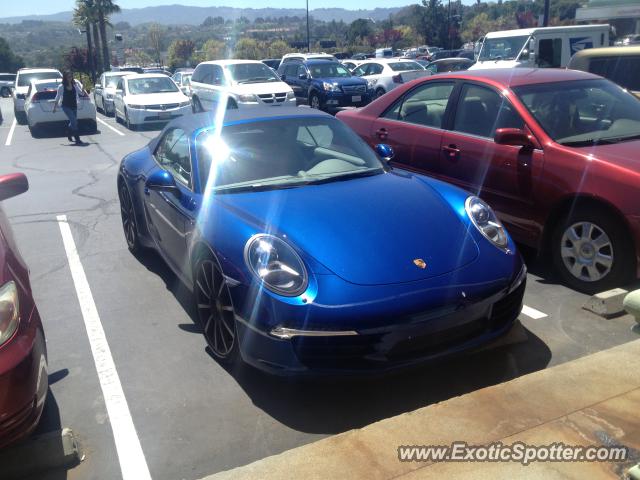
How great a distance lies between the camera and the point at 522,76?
5.56m

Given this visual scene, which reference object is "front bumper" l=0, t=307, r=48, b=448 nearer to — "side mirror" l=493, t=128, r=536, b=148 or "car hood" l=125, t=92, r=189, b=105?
"side mirror" l=493, t=128, r=536, b=148

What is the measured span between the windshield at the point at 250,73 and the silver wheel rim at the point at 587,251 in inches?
503

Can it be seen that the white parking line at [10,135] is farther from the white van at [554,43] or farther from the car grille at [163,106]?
the white van at [554,43]

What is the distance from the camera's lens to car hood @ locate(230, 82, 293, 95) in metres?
15.6

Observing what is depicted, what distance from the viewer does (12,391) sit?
2615 mm

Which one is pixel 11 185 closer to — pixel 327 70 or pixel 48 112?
pixel 48 112

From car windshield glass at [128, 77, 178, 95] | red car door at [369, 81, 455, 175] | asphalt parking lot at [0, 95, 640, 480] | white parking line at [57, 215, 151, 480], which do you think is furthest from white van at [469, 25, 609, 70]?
white parking line at [57, 215, 151, 480]

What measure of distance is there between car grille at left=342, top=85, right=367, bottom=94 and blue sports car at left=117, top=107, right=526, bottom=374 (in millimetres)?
14004

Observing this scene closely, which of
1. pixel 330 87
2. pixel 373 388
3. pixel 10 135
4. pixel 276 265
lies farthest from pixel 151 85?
pixel 373 388

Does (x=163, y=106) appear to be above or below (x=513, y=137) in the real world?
below

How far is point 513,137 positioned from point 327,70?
15.6 metres

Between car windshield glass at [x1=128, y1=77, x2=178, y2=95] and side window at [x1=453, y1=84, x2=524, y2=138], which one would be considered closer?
side window at [x1=453, y1=84, x2=524, y2=138]

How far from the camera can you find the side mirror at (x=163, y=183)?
4.30 meters

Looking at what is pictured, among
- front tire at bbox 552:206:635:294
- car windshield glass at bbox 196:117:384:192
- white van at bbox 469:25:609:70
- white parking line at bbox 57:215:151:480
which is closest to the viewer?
white parking line at bbox 57:215:151:480
